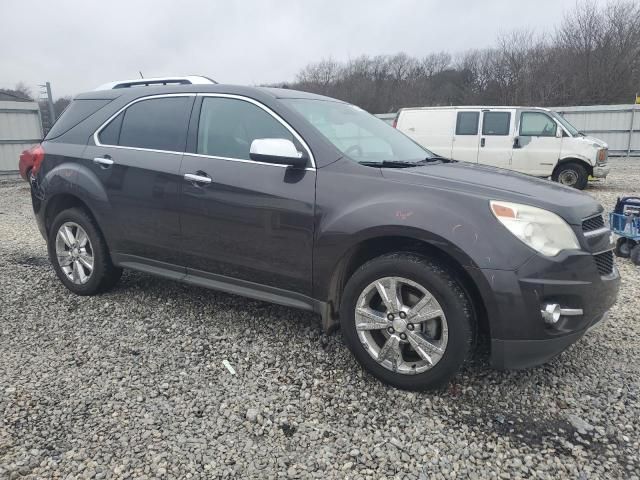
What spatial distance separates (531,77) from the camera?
119 feet

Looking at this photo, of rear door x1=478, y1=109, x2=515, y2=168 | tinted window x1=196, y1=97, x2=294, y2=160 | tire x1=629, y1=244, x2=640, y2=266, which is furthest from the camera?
rear door x1=478, y1=109, x2=515, y2=168

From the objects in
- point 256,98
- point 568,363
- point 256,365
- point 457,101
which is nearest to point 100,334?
point 256,365

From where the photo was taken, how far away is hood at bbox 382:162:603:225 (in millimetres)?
2607

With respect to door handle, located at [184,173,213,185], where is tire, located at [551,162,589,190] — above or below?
below

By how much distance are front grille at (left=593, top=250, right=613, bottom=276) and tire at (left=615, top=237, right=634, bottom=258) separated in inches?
129

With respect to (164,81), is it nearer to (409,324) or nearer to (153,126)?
(153,126)

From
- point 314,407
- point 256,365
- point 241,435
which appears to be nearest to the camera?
point 241,435

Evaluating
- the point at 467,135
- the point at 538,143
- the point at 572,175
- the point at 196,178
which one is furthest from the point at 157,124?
the point at 572,175

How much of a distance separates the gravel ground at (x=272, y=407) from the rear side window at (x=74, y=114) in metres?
1.63

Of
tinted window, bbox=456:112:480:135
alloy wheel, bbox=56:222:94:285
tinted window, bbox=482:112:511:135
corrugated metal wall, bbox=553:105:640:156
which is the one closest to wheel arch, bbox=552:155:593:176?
tinted window, bbox=482:112:511:135

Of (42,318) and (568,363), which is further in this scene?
(42,318)

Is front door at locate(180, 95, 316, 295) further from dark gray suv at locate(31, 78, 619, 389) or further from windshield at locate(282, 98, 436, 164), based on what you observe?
windshield at locate(282, 98, 436, 164)

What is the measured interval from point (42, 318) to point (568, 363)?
3857 mm

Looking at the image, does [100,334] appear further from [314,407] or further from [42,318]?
[314,407]
